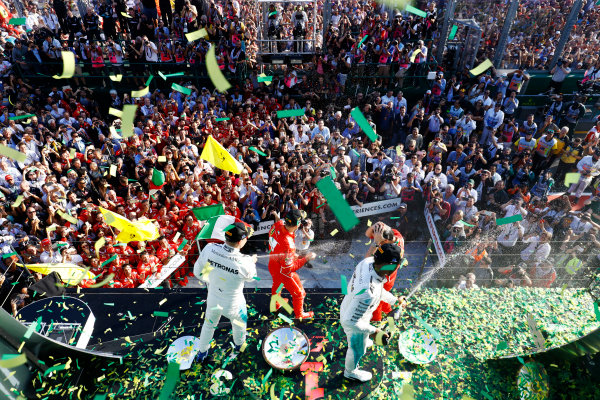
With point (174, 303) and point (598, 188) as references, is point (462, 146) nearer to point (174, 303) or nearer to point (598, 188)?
point (598, 188)

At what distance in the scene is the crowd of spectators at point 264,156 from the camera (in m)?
7.08

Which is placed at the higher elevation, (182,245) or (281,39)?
(281,39)

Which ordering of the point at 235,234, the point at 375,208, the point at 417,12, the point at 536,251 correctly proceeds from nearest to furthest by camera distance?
1. the point at 235,234
2. the point at 536,251
3. the point at 375,208
4. the point at 417,12

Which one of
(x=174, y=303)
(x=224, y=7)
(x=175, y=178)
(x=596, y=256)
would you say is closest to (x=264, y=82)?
(x=224, y=7)

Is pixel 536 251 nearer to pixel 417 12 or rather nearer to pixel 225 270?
pixel 225 270

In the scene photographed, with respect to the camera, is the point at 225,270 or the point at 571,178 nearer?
the point at 225,270

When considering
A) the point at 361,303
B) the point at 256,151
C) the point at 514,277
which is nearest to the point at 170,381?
the point at 361,303

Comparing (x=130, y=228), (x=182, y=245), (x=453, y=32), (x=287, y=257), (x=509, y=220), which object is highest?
(x=453, y=32)

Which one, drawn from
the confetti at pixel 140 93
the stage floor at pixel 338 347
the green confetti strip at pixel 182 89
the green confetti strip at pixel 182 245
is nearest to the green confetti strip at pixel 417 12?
the green confetti strip at pixel 182 89

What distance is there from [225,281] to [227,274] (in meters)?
0.10

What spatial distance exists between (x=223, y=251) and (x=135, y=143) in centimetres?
632

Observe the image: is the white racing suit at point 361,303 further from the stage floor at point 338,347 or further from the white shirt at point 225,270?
the white shirt at point 225,270

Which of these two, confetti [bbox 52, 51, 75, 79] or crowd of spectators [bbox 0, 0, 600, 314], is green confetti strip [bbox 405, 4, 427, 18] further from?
confetti [bbox 52, 51, 75, 79]

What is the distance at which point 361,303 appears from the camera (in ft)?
11.5
